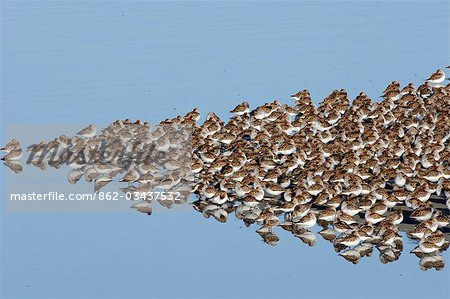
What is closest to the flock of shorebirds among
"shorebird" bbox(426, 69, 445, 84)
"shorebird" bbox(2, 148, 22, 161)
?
"shorebird" bbox(2, 148, 22, 161)

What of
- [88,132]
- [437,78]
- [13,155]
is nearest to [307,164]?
[88,132]

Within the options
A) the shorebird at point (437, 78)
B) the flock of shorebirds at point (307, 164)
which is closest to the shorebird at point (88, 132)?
the flock of shorebirds at point (307, 164)

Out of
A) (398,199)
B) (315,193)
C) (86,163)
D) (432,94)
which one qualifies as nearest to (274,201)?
(315,193)

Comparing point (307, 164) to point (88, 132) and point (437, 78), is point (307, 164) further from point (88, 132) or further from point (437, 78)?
point (437, 78)

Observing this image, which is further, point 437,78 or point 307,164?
point 437,78

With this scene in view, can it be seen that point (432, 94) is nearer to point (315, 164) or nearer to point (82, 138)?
point (315, 164)

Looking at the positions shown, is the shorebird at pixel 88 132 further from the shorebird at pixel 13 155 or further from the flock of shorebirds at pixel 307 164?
the shorebird at pixel 13 155

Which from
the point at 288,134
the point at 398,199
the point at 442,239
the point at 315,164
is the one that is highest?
the point at 288,134

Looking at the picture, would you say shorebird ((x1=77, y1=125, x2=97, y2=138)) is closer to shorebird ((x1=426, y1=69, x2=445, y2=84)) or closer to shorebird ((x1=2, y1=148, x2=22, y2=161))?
shorebird ((x1=2, y1=148, x2=22, y2=161))

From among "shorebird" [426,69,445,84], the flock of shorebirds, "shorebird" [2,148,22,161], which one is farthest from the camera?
"shorebird" [426,69,445,84]
